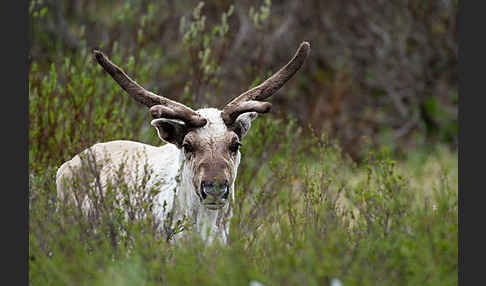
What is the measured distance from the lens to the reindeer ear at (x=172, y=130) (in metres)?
6.12

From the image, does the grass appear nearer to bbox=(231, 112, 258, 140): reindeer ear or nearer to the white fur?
the white fur

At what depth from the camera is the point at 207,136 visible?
6109 mm

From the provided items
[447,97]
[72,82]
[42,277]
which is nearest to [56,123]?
[72,82]

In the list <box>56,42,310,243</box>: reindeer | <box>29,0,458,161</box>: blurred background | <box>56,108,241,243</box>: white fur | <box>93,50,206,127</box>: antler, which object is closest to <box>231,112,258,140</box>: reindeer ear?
<box>56,42,310,243</box>: reindeer

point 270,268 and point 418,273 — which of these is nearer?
point 418,273

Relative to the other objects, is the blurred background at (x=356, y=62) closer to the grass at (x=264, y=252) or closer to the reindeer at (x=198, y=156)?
the reindeer at (x=198, y=156)

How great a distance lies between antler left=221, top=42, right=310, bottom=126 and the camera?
19.7 feet

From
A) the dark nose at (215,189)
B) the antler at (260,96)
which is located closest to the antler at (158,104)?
the antler at (260,96)

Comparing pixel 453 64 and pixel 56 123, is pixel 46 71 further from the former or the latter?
pixel 453 64

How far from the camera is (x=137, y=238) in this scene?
5027 mm

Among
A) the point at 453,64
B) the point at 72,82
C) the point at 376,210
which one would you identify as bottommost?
the point at 376,210

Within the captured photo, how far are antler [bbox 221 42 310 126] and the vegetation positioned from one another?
81 cm

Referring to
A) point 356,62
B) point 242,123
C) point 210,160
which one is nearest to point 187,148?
point 210,160

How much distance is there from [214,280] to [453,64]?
14201mm
